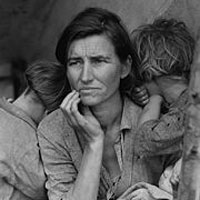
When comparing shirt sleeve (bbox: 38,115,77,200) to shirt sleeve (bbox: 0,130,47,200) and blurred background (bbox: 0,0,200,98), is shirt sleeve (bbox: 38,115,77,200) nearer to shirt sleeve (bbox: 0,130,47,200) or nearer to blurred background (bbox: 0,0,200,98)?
shirt sleeve (bbox: 0,130,47,200)

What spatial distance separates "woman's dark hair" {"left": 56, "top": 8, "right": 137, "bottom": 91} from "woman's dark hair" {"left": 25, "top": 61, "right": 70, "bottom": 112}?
10 centimetres

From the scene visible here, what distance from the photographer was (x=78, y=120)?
77.3 inches

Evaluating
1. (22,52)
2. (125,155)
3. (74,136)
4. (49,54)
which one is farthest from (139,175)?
(22,52)

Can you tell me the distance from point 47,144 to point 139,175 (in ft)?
0.86

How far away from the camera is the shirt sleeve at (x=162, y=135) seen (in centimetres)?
195

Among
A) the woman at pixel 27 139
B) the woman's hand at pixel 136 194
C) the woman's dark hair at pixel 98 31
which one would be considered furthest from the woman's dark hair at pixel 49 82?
the woman's hand at pixel 136 194

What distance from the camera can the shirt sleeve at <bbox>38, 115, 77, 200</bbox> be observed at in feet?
6.80

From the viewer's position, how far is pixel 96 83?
198 cm

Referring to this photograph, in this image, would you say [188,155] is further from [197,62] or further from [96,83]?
[96,83]

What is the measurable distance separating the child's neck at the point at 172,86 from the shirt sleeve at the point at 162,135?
10cm

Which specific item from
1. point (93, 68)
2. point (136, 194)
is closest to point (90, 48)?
point (93, 68)

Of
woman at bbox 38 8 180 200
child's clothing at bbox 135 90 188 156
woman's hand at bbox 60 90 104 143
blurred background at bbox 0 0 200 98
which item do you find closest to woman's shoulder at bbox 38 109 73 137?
woman at bbox 38 8 180 200

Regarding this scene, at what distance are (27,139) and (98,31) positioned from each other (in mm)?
385

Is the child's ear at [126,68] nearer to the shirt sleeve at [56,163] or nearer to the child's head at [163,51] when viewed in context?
the child's head at [163,51]
